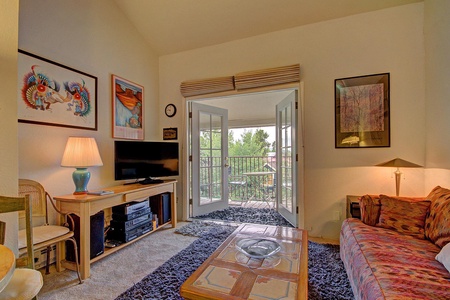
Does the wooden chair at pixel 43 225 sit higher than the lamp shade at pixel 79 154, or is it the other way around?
the lamp shade at pixel 79 154

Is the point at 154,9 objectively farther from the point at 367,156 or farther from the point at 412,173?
the point at 412,173

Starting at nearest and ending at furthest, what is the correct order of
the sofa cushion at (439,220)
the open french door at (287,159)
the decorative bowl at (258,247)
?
the decorative bowl at (258,247) < the sofa cushion at (439,220) < the open french door at (287,159)

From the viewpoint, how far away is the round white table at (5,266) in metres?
0.69

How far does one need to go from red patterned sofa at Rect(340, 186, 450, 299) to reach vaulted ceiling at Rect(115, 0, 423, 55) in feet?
7.27

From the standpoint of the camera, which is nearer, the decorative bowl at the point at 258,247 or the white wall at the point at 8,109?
the white wall at the point at 8,109

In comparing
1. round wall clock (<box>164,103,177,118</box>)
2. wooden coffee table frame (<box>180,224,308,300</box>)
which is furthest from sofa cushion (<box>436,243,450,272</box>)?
round wall clock (<box>164,103,177,118</box>)

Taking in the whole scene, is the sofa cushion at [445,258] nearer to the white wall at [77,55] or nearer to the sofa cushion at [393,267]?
the sofa cushion at [393,267]

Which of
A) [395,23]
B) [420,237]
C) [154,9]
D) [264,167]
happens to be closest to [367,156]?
[420,237]

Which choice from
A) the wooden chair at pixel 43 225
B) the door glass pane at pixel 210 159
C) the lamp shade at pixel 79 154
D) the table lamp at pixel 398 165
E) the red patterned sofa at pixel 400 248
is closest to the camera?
the red patterned sofa at pixel 400 248

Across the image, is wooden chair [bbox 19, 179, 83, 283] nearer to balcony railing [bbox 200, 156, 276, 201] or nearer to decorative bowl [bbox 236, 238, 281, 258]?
decorative bowl [bbox 236, 238, 281, 258]

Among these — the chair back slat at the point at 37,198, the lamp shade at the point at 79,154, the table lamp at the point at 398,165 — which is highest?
the lamp shade at the point at 79,154

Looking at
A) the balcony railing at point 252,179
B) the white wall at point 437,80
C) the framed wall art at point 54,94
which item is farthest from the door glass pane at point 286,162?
the framed wall art at point 54,94

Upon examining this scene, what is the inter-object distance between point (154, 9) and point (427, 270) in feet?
12.1

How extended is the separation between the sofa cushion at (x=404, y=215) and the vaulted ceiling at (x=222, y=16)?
2.22 metres
